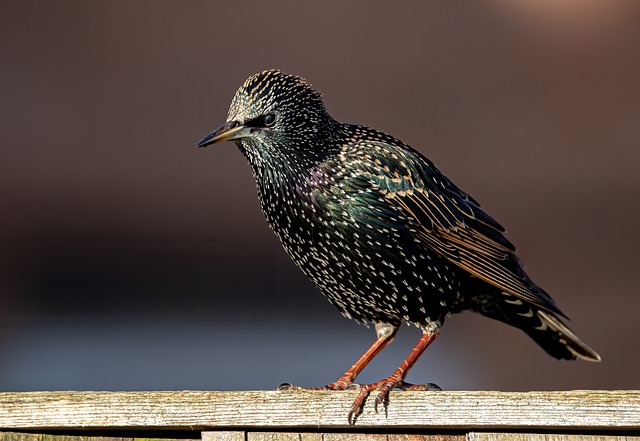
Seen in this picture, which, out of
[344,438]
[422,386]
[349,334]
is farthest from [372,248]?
[349,334]

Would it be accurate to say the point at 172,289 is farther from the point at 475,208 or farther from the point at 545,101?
the point at 475,208

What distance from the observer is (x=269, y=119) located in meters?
3.84

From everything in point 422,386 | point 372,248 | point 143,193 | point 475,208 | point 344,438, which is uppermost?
point 143,193

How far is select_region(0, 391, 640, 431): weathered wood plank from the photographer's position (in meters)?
2.90

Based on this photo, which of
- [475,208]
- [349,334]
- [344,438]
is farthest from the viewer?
[349,334]

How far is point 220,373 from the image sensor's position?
308 inches

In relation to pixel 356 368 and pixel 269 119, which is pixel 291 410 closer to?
pixel 356 368

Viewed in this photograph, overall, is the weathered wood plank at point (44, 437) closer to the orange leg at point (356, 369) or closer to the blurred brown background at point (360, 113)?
the orange leg at point (356, 369)

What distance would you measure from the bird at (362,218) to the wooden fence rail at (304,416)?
52cm

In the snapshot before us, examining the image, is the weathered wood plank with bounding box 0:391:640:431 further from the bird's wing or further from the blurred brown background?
the blurred brown background

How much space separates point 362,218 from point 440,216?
342mm

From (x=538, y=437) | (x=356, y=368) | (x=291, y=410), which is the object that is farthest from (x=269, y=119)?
(x=538, y=437)

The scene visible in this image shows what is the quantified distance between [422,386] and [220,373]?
4390 mm

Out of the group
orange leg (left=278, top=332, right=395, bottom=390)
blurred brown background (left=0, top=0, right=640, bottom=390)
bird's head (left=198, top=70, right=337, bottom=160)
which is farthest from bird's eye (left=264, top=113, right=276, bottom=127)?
blurred brown background (left=0, top=0, right=640, bottom=390)
